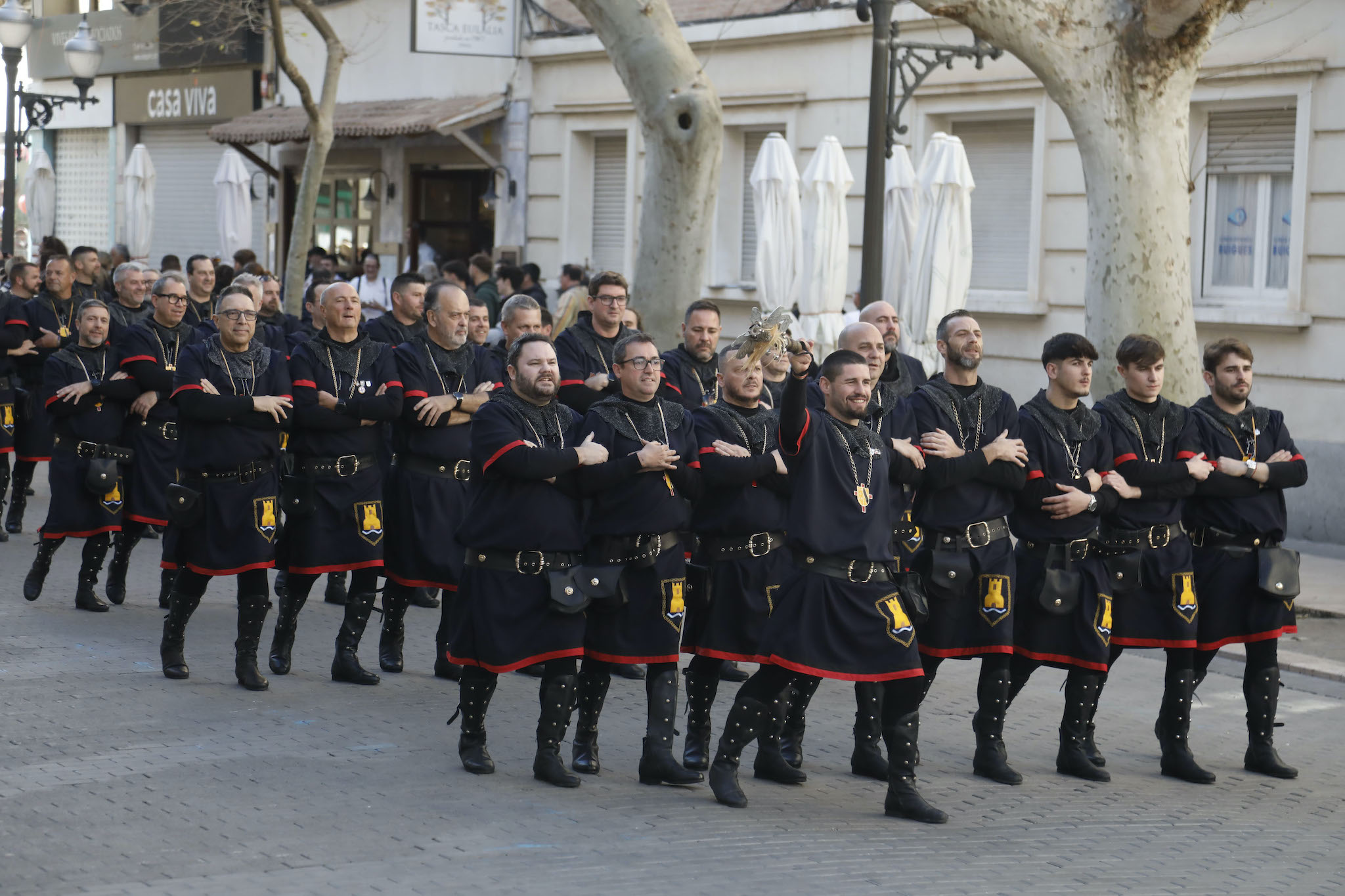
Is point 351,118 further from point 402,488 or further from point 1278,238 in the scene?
point 402,488

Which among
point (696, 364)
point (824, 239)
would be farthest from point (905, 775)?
point (824, 239)

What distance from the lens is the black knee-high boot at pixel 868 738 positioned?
7281mm

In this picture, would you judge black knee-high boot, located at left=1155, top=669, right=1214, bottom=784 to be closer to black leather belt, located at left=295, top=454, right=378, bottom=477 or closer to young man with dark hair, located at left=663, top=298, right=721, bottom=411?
young man with dark hair, located at left=663, top=298, right=721, bottom=411

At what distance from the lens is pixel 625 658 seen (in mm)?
6934

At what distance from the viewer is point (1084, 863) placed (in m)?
6.06

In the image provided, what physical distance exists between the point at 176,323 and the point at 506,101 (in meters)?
13.3

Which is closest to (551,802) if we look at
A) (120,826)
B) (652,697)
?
(652,697)

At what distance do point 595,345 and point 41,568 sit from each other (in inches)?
149

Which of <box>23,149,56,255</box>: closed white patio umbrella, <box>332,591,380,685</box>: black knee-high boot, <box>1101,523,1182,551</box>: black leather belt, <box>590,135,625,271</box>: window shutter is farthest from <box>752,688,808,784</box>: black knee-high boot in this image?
<box>23,149,56,255</box>: closed white patio umbrella

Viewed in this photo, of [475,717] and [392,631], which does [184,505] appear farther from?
[475,717]

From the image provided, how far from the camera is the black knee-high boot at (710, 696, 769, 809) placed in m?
6.65

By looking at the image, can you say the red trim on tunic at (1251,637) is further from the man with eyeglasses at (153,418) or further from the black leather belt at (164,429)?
the black leather belt at (164,429)

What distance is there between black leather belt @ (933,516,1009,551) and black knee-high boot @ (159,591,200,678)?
372 cm

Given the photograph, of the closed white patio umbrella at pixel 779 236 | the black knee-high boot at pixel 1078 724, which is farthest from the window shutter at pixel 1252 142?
the black knee-high boot at pixel 1078 724
